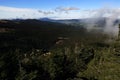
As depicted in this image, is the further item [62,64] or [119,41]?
[119,41]

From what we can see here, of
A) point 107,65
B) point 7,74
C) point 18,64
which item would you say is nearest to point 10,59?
point 18,64

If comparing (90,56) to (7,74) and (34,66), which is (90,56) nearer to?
(34,66)

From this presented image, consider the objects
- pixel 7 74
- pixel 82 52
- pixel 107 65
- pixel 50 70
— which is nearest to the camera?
pixel 7 74

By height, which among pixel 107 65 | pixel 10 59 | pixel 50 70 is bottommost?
pixel 107 65

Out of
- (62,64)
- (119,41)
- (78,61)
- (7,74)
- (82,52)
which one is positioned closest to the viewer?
(7,74)

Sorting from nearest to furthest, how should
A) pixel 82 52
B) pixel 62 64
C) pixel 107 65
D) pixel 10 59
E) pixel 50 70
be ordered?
pixel 10 59 → pixel 50 70 → pixel 62 64 → pixel 107 65 → pixel 82 52

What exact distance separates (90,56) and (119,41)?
6128 centimetres

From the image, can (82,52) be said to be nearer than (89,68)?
No

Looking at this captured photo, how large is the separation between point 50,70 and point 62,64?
13.3 meters

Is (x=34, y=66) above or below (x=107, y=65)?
above

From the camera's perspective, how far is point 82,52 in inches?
4643

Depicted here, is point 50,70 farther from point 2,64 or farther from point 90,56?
point 90,56

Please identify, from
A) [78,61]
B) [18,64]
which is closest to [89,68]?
[78,61]

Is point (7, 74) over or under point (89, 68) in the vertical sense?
over
